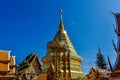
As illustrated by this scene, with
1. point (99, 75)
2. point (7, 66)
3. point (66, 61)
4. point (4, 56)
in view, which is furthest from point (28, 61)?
point (99, 75)

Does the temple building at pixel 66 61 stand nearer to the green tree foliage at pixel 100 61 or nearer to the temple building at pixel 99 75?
the temple building at pixel 99 75

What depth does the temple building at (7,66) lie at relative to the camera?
2338cm

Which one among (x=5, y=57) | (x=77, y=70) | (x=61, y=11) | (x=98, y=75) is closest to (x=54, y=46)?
(x=98, y=75)

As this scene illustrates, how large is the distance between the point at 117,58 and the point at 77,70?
10767mm

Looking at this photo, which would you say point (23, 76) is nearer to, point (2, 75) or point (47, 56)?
point (2, 75)

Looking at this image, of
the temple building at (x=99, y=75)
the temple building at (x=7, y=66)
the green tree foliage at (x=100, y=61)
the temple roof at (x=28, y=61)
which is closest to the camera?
the temple building at (x=99, y=75)

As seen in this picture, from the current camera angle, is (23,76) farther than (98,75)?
Yes

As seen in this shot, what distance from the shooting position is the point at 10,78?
2334 centimetres

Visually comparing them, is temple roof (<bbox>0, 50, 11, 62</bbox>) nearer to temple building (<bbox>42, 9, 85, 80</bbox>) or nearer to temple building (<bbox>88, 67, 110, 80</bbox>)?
temple building (<bbox>42, 9, 85, 80</bbox>)

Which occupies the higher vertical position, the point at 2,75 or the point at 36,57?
the point at 36,57

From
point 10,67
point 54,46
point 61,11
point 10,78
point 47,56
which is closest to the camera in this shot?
point 54,46

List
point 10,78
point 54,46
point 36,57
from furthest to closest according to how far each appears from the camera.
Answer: point 36,57
point 10,78
point 54,46

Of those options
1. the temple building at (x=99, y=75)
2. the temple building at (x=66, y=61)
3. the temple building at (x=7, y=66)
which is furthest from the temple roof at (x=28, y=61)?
the temple building at (x=99, y=75)

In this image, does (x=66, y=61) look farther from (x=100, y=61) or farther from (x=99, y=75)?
(x=100, y=61)
